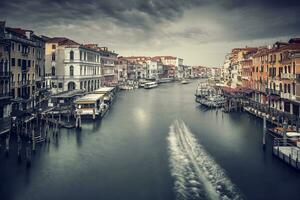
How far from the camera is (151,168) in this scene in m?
26.0

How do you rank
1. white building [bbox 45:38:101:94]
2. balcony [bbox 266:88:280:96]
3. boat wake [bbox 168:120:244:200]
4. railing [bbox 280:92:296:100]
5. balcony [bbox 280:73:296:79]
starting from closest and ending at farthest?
boat wake [bbox 168:120:244:200] < railing [bbox 280:92:296:100] < balcony [bbox 280:73:296:79] < balcony [bbox 266:88:280:96] < white building [bbox 45:38:101:94]

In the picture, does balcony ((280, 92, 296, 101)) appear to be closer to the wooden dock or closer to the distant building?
the wooden dock

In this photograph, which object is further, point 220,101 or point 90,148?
point 220,101

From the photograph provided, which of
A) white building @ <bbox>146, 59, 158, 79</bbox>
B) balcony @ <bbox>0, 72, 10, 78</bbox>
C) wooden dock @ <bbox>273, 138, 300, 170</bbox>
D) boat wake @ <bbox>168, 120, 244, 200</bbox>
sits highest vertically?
white building @ <bbox>146, 59, 158, 79</bbox>

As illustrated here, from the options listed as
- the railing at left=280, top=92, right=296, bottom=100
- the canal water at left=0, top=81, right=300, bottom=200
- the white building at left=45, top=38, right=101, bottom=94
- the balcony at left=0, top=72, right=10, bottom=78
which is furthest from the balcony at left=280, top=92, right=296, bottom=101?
the white building at left=45, top=38, right=101, bottom=94

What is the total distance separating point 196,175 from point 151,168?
419 cm

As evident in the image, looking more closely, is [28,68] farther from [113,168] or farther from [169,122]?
[113,168]

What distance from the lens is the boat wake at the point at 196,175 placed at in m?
20.9

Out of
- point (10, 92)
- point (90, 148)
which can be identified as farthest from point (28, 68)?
point (90, 148)

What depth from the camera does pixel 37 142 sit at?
32.4 meters

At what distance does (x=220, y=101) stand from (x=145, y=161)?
41314 mm

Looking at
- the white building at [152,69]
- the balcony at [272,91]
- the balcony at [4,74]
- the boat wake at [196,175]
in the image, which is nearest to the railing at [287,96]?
the balcony at [272,91]

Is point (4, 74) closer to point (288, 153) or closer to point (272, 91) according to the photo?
point (288, 153)

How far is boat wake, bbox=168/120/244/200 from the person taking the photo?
20.9 metres
